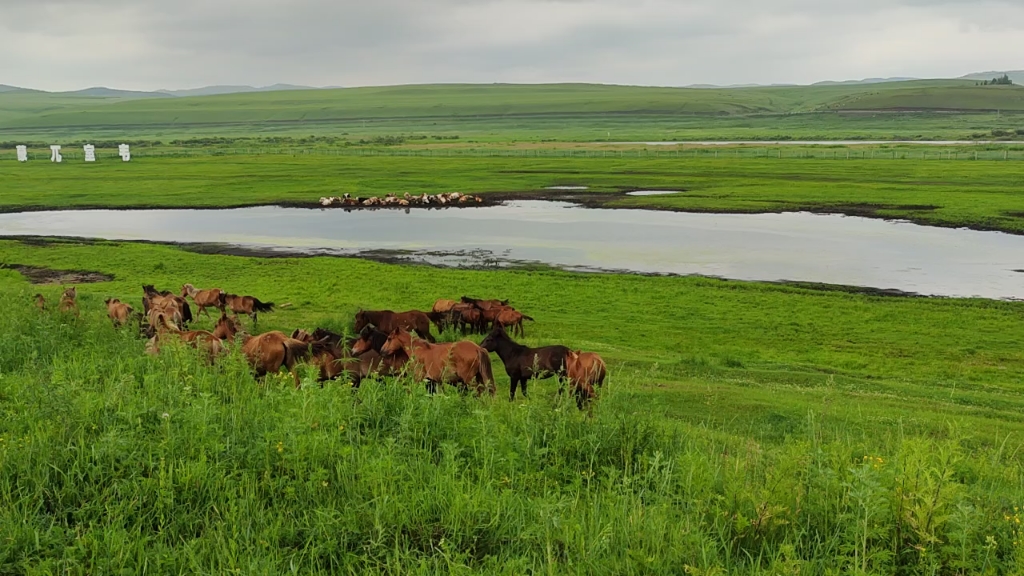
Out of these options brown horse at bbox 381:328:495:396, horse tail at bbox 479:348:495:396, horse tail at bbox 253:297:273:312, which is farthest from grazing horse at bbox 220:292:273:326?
horse tail at bbox 479:348:495:396

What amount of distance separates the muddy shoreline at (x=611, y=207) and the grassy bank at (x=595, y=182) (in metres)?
0.21

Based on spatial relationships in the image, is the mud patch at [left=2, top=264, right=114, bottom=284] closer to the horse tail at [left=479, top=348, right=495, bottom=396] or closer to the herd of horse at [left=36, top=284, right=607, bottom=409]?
the herd of horse at [left=36, top=284, right=607, bottom=409]

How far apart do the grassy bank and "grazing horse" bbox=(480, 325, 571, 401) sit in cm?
3537

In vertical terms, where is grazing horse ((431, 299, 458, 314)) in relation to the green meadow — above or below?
below

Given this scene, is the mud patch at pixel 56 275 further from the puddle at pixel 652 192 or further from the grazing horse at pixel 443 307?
the puddle at pixel 652 192

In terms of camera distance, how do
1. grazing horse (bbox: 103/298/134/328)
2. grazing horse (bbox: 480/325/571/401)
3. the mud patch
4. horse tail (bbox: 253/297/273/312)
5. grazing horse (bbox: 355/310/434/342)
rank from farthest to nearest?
the mud patch < horse tail (bbox: 253/297/273/312) < grazing horse (bbox: 355/310/434/342) < grazing horse (bbox: 103/298/134/328) < grazing horse (bbox: 480/325/571/401)

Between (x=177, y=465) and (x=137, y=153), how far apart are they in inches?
4458

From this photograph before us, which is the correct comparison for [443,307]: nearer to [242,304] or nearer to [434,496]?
[242,304]

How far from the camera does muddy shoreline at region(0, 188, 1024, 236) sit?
43.5 metres

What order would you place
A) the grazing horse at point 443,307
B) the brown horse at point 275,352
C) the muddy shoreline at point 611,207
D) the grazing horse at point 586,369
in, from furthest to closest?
the muddy shoreline at point 611,207, the grazing horse at point 443,307, the grazing horse at point 586,369, the brown horse at point 275,352

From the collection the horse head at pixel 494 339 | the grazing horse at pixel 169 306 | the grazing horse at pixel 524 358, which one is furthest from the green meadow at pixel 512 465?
the horse head at pixel 494 339

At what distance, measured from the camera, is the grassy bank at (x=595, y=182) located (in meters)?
48.7

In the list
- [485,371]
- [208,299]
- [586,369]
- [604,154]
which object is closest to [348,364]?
[485,371]

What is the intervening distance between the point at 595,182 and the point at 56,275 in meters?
42.9
